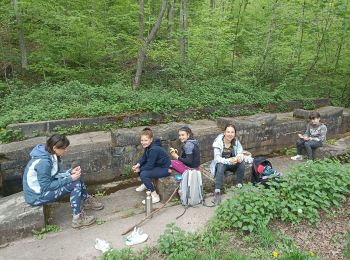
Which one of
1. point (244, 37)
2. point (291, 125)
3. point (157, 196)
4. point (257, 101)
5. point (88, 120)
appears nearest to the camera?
point (157, 196)

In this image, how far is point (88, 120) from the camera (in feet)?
25.8

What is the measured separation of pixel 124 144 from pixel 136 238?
118 inches

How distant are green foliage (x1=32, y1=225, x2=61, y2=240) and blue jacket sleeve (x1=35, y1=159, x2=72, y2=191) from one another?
631mm

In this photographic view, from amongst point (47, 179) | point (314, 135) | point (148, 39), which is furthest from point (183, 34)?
point (47, 179)

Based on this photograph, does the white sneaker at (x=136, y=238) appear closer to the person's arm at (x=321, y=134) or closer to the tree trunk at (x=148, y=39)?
the person's arm at (x=321, y=134)

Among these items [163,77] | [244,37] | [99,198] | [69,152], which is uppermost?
[244,37]

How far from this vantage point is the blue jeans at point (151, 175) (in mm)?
5414

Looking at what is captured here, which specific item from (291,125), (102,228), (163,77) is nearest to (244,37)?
(163,77)

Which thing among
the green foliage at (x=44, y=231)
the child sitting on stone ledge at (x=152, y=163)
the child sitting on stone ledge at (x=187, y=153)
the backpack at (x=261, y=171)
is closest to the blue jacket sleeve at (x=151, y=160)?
the child sitting on stone ledge at (x=152, y=163)

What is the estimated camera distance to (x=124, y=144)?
267 inches

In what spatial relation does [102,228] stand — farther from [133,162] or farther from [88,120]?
[88,120]

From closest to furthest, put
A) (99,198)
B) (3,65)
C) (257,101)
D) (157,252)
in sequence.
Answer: (157,252) < (99,198) < (257,101) < (3,65)

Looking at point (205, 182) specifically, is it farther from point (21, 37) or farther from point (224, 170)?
point (21, 37)

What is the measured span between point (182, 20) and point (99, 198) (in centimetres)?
914
